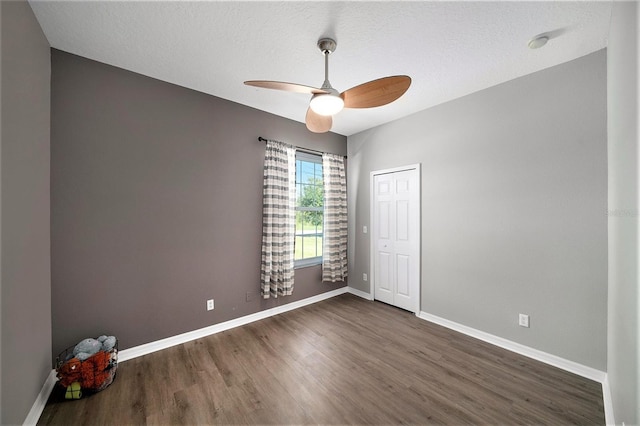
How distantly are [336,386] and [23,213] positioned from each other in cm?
250

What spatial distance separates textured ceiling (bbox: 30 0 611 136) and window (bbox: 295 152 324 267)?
1458 mm

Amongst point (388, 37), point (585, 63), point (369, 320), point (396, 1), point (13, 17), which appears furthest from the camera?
point (369, 320)

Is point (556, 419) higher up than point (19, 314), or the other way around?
point (19, 314)

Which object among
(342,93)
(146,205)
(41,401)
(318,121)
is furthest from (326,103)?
(41,401)

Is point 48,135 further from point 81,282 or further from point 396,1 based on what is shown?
point 396,1

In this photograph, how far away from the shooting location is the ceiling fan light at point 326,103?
5.98 ft

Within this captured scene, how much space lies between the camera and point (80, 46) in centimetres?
206

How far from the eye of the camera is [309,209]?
3959 mm

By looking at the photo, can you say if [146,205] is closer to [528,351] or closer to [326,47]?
[326,47]

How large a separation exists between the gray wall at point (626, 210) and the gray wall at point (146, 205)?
10.2 feet

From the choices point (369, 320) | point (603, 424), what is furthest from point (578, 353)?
point (369, 320)

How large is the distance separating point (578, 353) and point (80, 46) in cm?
501

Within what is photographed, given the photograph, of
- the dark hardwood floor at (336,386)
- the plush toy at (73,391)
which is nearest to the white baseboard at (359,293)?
the dark hardwood floor at (336,386)

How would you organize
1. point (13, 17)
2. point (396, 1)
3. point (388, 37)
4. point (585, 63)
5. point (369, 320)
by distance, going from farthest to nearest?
point (369, 320)
point (585, 63)
point (388, 37)
point (396, 1)
point (13, 17)
